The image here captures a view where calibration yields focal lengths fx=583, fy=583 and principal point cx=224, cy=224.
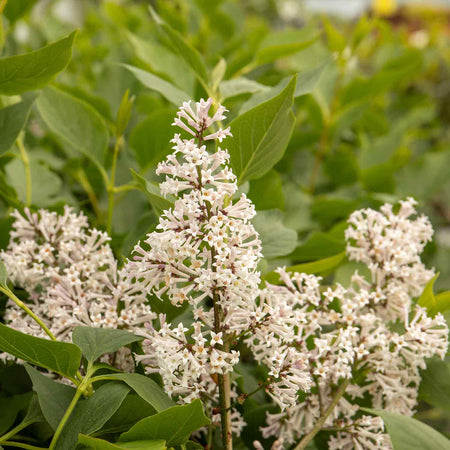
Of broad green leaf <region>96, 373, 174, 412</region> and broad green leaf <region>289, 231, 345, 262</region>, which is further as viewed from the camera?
broad green leaf <region>289, 231, 345, 262</region>

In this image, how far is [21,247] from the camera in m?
0.53

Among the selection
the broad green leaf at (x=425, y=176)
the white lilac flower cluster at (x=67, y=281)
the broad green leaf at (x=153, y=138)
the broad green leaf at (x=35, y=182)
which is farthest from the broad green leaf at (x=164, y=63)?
the broad green leaf at (x=425, y=176)

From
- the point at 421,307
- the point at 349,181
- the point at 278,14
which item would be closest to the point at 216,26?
the point at 349,181

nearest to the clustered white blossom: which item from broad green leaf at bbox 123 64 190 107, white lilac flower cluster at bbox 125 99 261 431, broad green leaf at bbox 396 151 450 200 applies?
white lilac flower cluster at bbox 125 99 261 431

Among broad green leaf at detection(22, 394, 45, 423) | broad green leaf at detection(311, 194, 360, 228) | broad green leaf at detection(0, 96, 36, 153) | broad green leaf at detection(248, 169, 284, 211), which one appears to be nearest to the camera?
broad green leaf at detection(22, 394, 45, 423)

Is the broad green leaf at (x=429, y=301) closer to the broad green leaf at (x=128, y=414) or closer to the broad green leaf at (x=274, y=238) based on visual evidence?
the broad green leaf at (x=274, y=238)

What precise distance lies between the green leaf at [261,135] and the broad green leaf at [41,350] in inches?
7.9

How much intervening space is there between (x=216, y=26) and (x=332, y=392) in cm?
91

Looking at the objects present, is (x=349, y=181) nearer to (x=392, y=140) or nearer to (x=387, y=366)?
(x=392, y=140)

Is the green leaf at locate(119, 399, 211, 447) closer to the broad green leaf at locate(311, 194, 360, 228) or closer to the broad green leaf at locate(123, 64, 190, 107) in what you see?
the broad green leaf at locate(123, 64, 190, 107)

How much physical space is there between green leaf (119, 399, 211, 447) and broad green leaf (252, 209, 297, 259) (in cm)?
18

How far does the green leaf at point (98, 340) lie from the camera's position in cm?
44

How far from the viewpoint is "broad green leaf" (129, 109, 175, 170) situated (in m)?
0.70

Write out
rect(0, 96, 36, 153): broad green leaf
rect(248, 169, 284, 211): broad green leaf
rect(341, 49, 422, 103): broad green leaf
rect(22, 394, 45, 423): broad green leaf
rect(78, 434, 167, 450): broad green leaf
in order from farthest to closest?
rect(341, 49, 422, 103): broad green leaf → rect(248, 169, 284, 211): broad green leaf → rect(0, 96, 36, 153): broad green leaf → rect(22, 394, 45, 423): broad green leaf → rect(78, 434, 167, 450): broad green leaf
